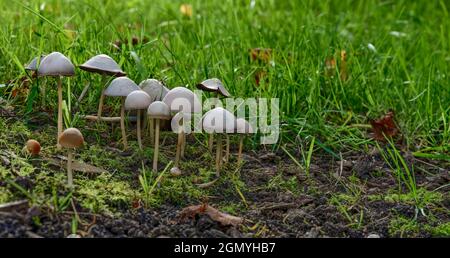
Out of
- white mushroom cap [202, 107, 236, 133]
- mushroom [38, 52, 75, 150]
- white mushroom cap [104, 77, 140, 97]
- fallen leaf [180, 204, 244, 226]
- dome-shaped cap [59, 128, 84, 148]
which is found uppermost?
mushroom [38, 52, 75, 150]

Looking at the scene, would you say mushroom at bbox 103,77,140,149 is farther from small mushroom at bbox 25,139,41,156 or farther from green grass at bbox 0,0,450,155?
small mushroom at bbox 25,139,41,156

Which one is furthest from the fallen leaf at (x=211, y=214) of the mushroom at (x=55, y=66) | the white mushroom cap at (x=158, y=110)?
the mushroom at (x=55, y=66)

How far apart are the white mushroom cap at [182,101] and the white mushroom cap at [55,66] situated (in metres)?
0.49

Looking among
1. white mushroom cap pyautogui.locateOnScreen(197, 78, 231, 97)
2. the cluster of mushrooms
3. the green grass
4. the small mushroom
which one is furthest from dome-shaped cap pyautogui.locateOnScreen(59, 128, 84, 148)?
white mushroom cap pyautogui.locateOnScreen(197, 78, 231, 97)

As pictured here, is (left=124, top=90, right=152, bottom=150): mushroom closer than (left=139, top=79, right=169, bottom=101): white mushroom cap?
Yes

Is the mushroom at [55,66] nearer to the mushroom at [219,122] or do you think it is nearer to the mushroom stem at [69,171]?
the mushroom stem at [69,171]

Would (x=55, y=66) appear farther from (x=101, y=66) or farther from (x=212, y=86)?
(x=212, y=86)

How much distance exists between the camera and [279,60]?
4719mm

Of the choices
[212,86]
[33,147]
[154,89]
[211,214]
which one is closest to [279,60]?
[212,86]

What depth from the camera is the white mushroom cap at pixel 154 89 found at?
3645 millimetres

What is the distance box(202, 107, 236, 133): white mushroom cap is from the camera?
328cm

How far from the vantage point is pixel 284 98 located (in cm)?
424

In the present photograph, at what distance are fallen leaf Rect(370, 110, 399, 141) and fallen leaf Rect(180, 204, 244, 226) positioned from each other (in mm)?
1448

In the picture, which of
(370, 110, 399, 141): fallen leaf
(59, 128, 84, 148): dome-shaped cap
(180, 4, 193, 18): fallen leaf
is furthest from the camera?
(180, 4, 193, 18): fallen leaf
